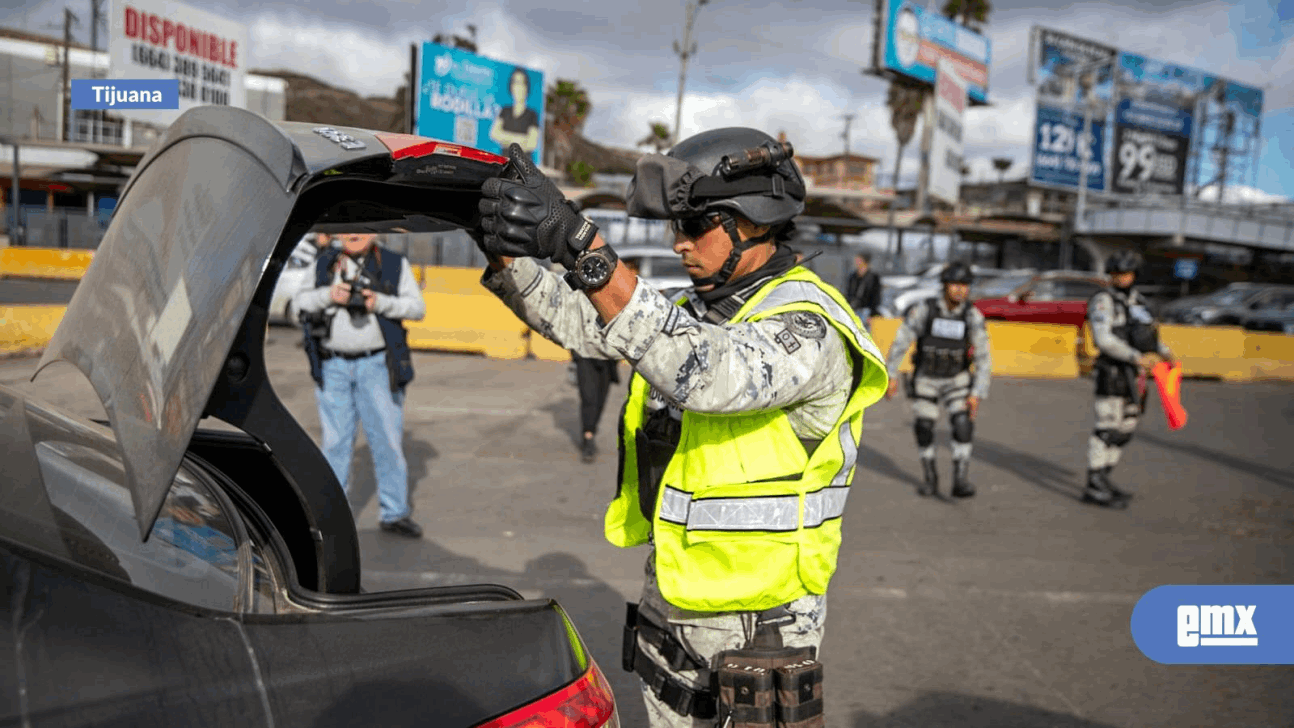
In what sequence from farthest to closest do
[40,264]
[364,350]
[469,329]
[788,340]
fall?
[40,264] < [469,329] < [364,350] < [788,340]

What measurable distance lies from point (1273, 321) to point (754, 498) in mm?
24659

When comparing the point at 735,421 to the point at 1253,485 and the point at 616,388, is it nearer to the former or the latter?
A: the point at 1253,485

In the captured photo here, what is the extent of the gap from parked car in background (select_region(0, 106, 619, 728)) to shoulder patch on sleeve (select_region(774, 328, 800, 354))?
63cm

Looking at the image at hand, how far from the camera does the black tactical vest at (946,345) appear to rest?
716cm

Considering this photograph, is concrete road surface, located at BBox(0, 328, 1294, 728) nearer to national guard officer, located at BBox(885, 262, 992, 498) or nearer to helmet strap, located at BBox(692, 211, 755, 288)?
national guard officer, located at BBox(885, 262, 992, 498)

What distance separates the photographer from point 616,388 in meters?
12.0

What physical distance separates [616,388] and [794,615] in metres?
9.86

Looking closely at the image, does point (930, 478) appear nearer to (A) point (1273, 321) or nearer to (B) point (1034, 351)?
(B) point (1034, 351)

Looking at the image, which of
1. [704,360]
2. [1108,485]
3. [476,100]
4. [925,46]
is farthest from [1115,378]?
[925,46]

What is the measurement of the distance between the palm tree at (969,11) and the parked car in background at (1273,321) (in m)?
25.5

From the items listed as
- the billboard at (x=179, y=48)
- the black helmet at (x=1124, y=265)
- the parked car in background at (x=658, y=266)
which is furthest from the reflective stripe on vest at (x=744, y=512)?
the parked car in background at (x=658, y=266)

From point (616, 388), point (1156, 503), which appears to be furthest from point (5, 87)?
point (1156, 503)

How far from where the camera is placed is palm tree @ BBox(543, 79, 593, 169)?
150ft

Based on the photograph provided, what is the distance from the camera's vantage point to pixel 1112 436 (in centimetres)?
709
